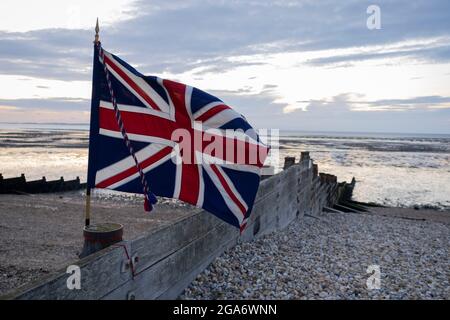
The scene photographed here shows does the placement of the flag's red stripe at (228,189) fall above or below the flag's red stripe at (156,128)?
below

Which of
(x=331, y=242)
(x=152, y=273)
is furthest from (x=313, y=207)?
(x=152, y=273)

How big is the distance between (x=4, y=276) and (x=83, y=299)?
15.4 ft

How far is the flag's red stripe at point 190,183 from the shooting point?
466cm

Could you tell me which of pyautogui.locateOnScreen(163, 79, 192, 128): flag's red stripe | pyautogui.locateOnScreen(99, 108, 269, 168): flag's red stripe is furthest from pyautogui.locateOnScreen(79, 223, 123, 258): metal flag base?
pyautogui.locateOnScreen(163, 79, 192, 128): flag's red stripe

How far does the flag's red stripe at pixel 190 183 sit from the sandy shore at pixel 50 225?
61cm

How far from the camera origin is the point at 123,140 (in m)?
4.52

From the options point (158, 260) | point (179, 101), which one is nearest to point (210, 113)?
point (179, 101)

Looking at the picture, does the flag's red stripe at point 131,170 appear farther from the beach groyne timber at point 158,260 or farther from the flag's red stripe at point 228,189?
the beach groyne timber at point 158,260

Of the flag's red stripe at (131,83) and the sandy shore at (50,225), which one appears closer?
the flag's red stripe at (131,83)

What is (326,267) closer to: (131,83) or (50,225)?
(131,83)

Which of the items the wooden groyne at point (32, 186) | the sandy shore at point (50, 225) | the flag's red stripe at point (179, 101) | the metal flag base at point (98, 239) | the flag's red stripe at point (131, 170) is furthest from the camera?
the wooden groyne at point (32, 186)

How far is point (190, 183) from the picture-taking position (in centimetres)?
470

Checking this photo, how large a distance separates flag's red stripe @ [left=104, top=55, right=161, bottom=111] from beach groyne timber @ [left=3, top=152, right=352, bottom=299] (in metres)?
1.53

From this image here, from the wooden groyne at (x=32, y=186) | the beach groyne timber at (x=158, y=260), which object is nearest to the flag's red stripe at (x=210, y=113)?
the beach groyne timber at (x=158, y=260)
